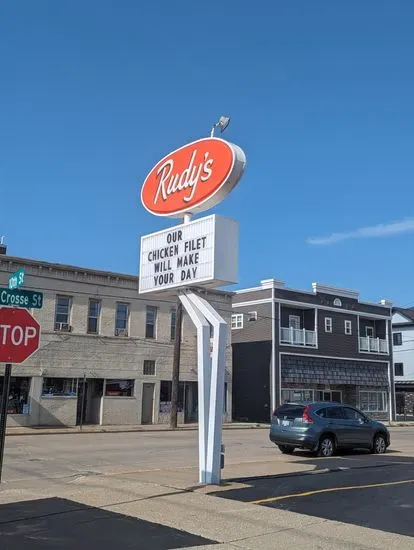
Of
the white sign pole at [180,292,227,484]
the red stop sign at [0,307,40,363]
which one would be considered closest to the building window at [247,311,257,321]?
the white sign pole at [180,292,227,484]

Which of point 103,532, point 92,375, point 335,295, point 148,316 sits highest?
point 335,295

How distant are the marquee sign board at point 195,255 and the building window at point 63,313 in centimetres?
1877

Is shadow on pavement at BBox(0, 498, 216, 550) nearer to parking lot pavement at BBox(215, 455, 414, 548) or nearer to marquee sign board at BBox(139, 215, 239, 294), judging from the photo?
parking lot pavement at BBox(215, 455, 414, 548)

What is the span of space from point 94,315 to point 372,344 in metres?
23.6

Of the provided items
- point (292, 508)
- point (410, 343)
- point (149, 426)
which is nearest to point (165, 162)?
point (292, 508)

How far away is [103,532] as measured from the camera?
24.1 ft

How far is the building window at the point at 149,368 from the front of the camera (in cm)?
3378

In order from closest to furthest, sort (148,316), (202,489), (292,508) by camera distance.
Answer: (292,508) < (202,489) < (148,316)

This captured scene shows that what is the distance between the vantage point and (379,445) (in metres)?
19.2

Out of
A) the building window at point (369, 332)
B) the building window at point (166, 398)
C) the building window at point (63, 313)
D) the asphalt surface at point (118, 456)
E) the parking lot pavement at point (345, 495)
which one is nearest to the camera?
the parking lot pavement at point (345, 495)

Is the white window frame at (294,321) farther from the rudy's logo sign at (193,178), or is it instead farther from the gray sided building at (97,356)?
the rudy's logo sign at (193,178)

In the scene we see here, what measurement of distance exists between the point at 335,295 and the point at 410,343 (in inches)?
774

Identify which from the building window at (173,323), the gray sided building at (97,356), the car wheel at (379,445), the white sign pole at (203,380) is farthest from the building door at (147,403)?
the white sign pole at (203,380)

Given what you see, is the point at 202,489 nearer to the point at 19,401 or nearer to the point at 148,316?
the point at 19,401
